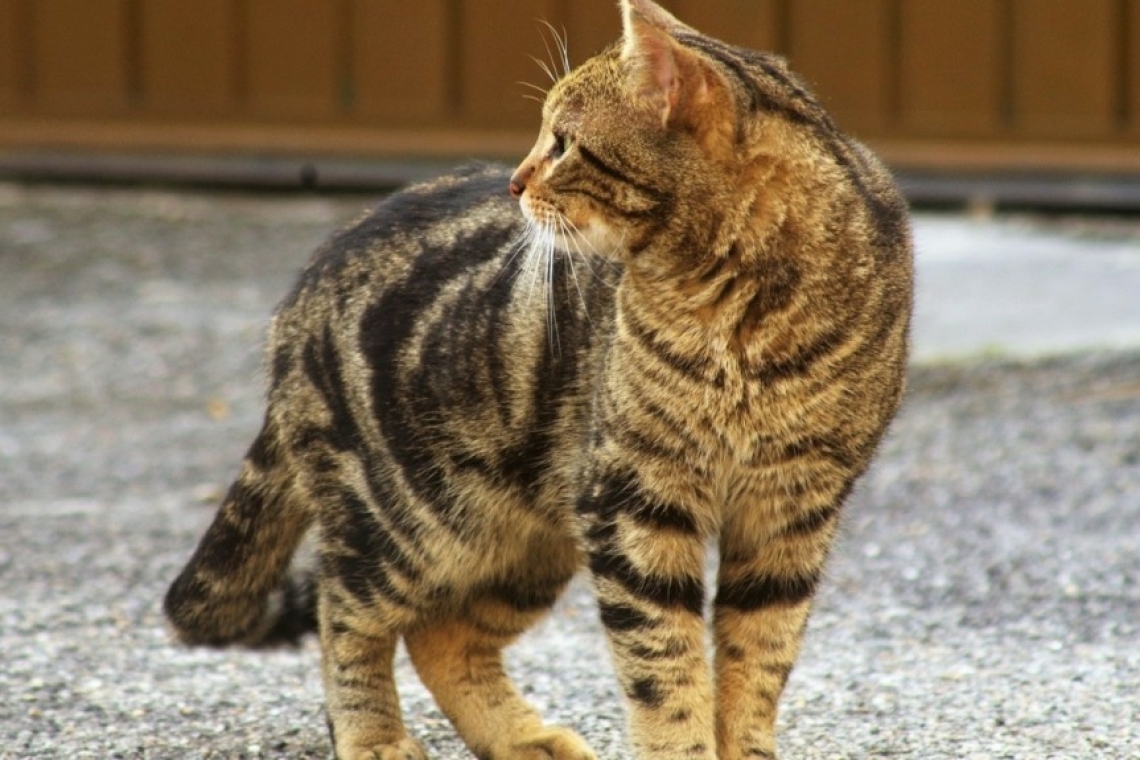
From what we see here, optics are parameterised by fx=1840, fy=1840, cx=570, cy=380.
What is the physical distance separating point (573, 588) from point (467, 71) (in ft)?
17.3

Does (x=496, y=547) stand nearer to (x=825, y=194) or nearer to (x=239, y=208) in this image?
(x=825, y=194)

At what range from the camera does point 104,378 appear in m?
8.07


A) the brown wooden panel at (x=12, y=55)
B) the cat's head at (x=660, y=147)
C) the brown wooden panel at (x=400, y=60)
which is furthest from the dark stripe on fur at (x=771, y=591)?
the brown wooden panel at (x=12, y=55)

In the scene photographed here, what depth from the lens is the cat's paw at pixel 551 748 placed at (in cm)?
389

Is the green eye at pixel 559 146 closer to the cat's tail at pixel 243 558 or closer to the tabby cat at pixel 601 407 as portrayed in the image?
the tabby cat at pixel 601 407

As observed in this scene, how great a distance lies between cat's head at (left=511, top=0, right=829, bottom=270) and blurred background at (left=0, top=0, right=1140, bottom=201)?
6.41 m

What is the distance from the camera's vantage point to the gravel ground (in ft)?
13.6

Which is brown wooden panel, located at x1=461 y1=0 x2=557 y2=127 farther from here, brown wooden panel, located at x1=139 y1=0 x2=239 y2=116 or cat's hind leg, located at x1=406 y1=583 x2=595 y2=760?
cat's hind leg, located at x1=406 y1=583 x2=595 y2=760

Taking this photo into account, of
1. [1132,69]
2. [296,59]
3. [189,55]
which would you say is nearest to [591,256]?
[1132,69]

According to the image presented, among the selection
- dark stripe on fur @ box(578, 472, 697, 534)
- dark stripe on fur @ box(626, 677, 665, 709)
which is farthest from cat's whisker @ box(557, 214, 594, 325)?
dark stripe on fur @ box(626, 677, 665, 709)

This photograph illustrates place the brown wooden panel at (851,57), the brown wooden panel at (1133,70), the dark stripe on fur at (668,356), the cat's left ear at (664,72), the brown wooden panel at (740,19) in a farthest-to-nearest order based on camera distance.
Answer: the brown wooden panel at (740,19) < the brown wooden panel at (851,57) < the brown wooden panel at (1133,70) < the dark stripe on fur at (668,356) < the cat's left ear at (664,72)

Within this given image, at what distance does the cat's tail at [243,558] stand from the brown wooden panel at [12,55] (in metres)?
7.01

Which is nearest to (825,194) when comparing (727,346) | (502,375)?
(727,346)

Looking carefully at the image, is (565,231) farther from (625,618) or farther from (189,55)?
(189,55)
